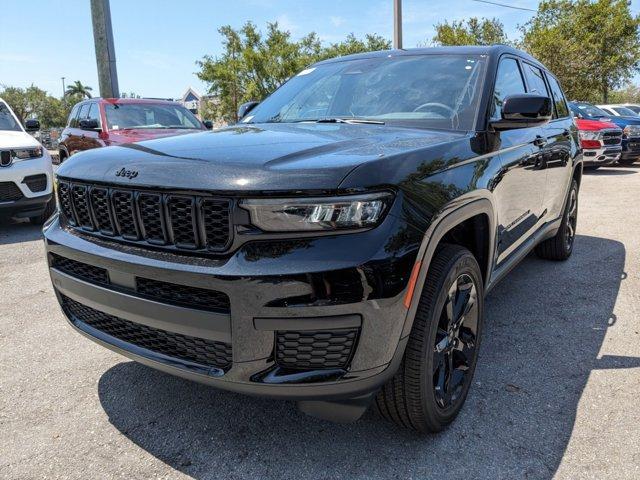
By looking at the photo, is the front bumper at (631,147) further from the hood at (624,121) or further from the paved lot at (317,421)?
the paved lot at (317,421)

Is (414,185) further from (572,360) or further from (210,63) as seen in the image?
(210,63)

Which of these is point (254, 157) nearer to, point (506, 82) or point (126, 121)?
point (506, 82)

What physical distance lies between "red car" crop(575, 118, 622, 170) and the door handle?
34.2 feet

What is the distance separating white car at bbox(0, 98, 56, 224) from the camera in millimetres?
6309

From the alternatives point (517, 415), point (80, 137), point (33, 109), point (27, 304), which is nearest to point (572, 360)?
point (517, 415)

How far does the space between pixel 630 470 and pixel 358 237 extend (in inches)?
57.5

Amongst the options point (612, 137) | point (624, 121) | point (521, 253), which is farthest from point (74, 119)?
point (624, 121)

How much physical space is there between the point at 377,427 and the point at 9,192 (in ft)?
19.5

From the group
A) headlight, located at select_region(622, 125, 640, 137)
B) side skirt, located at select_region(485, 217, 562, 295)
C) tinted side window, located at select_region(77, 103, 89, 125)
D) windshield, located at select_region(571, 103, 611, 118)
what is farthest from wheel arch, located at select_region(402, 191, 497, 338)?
headlight, located at select_region(622, 125, 640, 137)

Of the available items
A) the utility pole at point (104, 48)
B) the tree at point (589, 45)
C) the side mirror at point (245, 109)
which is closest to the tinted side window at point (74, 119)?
the utility pole at point (104, 48)

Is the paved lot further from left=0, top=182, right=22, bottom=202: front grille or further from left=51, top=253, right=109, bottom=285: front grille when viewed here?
left=0, top=182, right=22, bottom=202: front grille

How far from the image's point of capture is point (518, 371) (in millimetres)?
2805

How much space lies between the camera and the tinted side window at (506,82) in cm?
285

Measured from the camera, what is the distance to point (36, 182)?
21.6 ft
